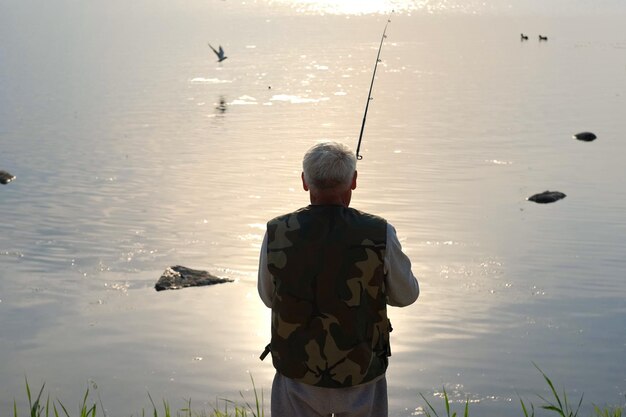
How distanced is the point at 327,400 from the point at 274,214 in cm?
1224

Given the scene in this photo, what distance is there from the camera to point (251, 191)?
59.9 feet

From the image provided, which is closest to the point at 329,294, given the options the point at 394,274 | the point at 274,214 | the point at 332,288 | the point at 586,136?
the point at 332,288

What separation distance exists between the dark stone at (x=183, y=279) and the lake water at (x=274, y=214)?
204 millimetres

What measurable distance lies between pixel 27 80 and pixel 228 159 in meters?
16.0

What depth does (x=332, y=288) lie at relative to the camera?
13.7 ft

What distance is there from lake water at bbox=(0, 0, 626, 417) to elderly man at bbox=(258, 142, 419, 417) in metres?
5.03

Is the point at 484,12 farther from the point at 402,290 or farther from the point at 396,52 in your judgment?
the point at 402,290

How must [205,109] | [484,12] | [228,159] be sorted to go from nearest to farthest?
[228,159]
[205,109]
[484,12]

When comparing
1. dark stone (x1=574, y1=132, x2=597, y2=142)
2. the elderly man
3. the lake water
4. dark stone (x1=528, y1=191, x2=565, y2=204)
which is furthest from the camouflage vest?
dark stone (x1=574, y1=132, x2=597, y2=142)

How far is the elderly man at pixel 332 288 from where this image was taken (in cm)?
415

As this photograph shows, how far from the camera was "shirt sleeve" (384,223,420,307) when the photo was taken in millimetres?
4182

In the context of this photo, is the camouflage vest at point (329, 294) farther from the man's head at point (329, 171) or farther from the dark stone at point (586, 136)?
the dark stone at point (586, 136)

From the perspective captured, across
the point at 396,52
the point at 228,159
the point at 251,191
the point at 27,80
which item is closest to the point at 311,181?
the point at 251,191

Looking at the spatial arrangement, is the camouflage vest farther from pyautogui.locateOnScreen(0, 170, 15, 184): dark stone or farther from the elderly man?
pyautogui.locateOnScreen(0, 170, 15, 184): dark stone
